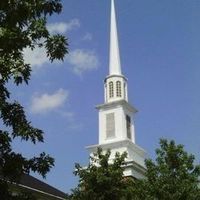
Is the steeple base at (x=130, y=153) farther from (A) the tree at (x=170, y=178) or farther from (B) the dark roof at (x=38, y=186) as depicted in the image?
(A) the tree at (x=170, y=178)

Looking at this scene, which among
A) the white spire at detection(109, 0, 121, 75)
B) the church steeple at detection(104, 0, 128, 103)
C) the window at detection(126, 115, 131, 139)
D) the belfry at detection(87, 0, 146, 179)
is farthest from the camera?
the white spire at detection(109, 0, 121, 75)

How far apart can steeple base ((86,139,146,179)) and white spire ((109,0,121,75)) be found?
9215 mm

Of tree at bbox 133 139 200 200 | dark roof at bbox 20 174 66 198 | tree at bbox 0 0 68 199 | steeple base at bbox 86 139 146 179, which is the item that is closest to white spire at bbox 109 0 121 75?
steeple base at bbox 86 139 146 179

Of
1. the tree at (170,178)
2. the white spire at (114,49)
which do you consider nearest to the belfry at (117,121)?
the white spire at (114,49)

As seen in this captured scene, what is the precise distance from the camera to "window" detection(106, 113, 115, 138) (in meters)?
57.6

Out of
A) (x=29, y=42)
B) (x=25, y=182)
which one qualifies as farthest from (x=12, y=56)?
(x=25, y=182)

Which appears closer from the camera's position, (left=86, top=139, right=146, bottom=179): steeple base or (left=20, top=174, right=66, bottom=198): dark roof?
(left=20, top=174, right=66, bottom=198): dark roof

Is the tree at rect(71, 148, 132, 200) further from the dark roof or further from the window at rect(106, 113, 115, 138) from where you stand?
the window at rect(106, 113, 115, 138)

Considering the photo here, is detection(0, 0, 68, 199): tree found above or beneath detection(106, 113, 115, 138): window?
beneath

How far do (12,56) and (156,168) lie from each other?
1538 centimetres

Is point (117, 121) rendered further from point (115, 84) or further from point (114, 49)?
point (114, 49)

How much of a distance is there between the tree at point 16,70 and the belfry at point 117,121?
136ft

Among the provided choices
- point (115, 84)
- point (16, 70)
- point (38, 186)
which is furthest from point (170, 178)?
point (115, 84)

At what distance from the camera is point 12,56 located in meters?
13.0
